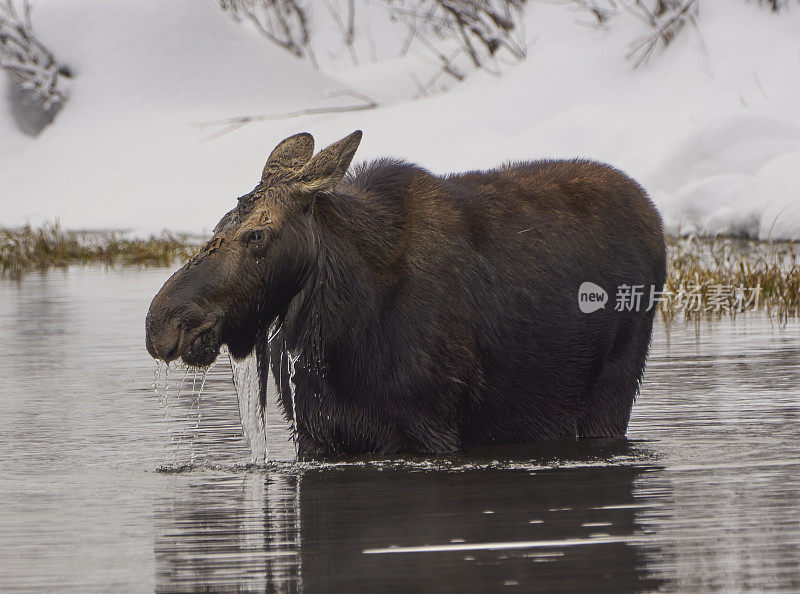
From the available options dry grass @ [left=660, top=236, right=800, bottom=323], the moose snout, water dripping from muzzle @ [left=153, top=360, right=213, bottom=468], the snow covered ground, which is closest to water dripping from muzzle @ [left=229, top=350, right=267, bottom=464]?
water dripping from muzzle @ [left=153, top=360, right=213, bottom=468]

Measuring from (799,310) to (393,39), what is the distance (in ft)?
194

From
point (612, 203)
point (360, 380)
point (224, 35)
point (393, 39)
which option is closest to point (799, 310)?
point (612, 203)

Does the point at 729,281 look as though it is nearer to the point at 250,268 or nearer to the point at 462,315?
the point at 462,315

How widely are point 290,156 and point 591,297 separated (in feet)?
5.11

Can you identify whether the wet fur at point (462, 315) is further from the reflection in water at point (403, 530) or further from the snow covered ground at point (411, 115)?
the snow covered ground at point (411, 115)

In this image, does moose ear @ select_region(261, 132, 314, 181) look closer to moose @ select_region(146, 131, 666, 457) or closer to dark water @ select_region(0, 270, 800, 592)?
moose @ select_region(146, 131, 666, 457)

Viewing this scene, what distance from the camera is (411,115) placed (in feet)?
82.9

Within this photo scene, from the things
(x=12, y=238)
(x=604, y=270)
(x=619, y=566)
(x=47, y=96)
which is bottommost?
(x=619, y=566)

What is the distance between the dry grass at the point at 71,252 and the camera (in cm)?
2073

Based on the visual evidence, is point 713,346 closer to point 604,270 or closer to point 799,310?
point 799,310

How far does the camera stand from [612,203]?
21.7 ft

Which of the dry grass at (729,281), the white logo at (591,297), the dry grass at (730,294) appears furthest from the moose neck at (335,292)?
the dry grass at (730,294)

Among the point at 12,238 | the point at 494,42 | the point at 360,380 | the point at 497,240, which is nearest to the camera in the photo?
the point at 360,380

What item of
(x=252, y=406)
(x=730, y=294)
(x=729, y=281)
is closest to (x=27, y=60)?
(x=729, y=281)
